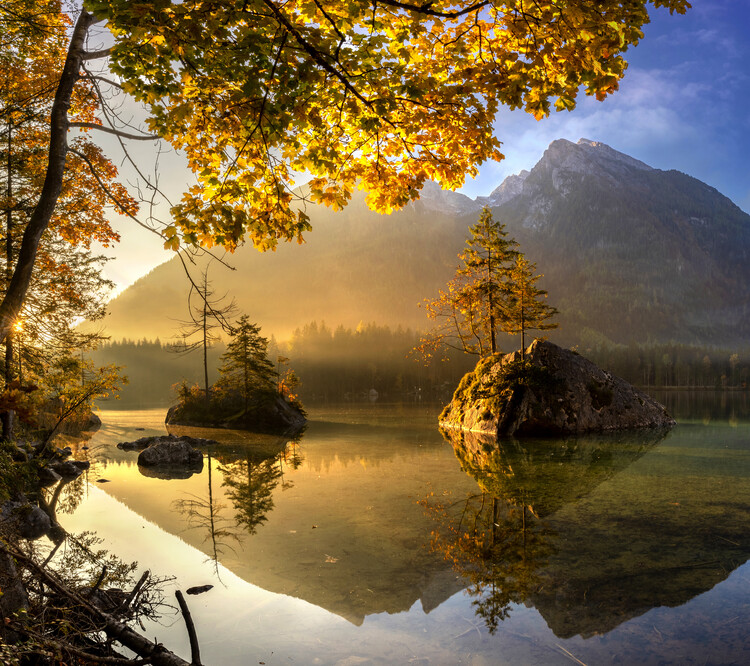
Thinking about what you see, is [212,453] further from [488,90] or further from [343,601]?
[488,90]

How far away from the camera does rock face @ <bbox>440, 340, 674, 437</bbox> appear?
832 inches

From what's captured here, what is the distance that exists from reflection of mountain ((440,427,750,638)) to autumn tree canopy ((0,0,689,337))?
4.82m

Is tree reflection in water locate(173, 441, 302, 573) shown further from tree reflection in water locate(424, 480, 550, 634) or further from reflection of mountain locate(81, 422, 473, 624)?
tree reflection in water locate(424, 480, 550, 634)

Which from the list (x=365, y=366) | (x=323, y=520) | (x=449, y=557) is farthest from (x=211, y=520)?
(x=365, y=366)

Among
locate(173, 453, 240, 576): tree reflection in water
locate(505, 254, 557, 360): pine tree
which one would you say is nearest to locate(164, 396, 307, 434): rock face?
locate(505, 254, 557, 360): pine tree

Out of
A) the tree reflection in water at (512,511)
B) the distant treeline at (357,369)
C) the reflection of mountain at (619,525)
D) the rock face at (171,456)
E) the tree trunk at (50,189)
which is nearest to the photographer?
the tree trunk at (50,189)

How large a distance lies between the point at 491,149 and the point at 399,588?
5083mm

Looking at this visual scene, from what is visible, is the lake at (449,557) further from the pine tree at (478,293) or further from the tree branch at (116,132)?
the pine tree at (478,293)

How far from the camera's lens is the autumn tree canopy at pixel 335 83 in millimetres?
3164

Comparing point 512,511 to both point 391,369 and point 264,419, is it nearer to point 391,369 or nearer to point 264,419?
point 264,419

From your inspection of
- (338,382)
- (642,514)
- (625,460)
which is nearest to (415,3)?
(642,514)

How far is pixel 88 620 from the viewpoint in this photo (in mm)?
4000

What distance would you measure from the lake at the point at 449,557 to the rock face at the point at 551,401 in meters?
7.17

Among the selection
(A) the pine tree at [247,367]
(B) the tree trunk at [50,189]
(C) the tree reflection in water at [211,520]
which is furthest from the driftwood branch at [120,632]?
(A) the pine tree at [247,367]
